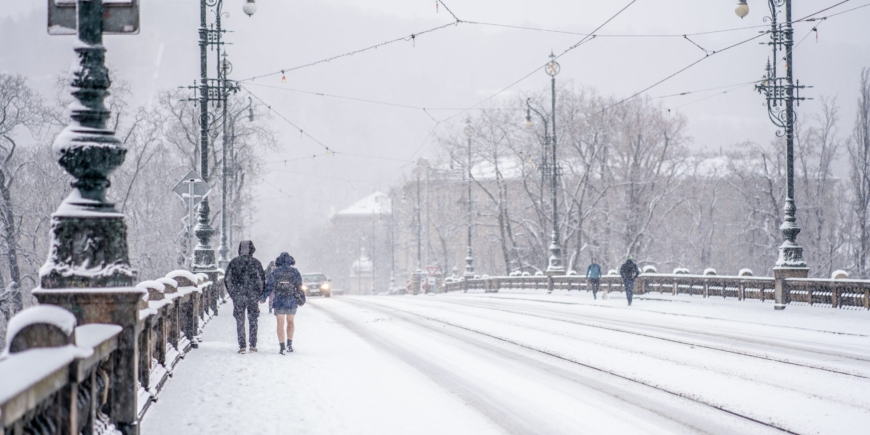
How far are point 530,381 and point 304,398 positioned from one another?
2863 millimetres

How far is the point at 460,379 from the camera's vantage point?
10.7 meters

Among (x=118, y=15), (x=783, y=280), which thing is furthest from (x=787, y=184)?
(x=118, y=15)

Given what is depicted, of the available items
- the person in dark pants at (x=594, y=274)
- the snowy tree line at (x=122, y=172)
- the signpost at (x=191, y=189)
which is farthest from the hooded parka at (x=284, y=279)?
the person in dark pants at (x=594, y=274)

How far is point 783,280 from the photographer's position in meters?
24.2

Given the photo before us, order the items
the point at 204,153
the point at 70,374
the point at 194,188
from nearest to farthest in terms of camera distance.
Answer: the point at 70,374
the point at 194,188
the point at 204,153

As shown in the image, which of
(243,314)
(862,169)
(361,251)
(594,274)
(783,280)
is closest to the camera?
(243,314)

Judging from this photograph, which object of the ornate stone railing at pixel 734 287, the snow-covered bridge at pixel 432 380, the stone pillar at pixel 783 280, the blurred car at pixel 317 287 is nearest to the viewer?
the snow-covered bridge at pixel 432 380

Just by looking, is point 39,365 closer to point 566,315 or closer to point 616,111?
point 566,315

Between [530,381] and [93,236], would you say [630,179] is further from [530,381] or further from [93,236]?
[93,236]

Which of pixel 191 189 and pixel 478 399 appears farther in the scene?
pixel 191 189

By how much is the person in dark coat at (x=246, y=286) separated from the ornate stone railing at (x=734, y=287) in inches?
604

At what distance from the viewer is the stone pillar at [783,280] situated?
24.2 m

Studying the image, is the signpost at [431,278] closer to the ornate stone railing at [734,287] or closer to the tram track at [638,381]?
the ornate stone railing at [734,287]

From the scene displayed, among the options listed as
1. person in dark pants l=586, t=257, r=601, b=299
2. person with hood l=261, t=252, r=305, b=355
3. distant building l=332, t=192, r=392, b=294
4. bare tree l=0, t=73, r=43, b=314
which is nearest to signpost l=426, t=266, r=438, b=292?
person in dark pants l=586, t=257, r=601, b=299
